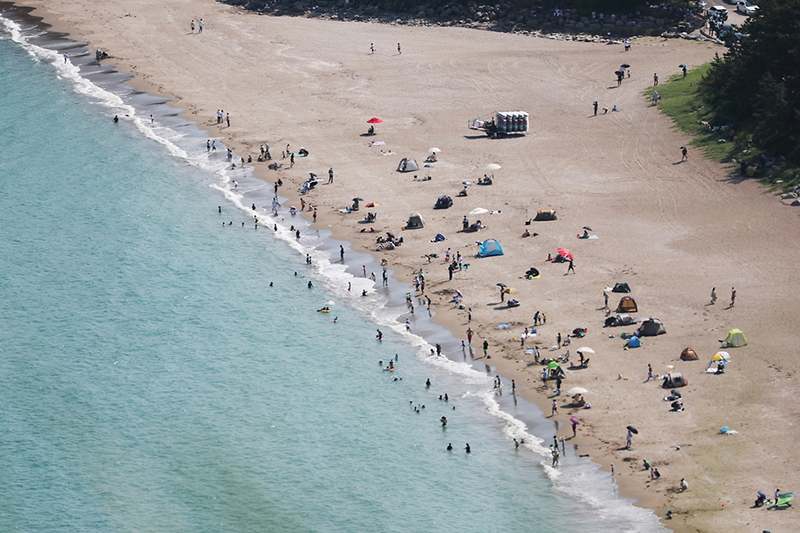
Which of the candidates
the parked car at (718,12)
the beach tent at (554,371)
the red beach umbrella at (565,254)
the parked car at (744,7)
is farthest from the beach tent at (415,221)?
the parked car at (744,7)

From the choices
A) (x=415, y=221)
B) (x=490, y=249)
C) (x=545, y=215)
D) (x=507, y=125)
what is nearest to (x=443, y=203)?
(x=415, y=221)

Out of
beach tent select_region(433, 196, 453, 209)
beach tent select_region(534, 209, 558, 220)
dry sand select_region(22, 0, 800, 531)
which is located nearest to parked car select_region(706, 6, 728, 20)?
dry sand select_region(22, 0, 800, 531)

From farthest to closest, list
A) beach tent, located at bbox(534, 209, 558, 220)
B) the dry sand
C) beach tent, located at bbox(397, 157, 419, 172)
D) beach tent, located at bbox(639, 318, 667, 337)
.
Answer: beach tent, located at bbox(397, 157, 419, 172) < beach tent, located at bbox(534, 209, 558, 220) < beach tent, located at bbox(639, 318, 667, 337) < the dry sand

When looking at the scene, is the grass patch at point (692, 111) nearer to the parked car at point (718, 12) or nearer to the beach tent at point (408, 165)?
the parked car at point (718, 12)

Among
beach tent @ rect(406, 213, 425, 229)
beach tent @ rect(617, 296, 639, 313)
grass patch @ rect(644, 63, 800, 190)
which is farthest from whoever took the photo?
grass patch @ rect(644, 63, 800, 190)

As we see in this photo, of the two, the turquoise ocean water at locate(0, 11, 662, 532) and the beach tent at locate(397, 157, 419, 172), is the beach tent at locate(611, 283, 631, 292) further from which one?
the beach tent at locate(397, 157, 419, 172)
